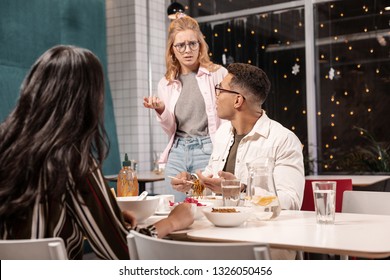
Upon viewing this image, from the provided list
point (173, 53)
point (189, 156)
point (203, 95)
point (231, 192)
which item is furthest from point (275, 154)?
point (173, 53)

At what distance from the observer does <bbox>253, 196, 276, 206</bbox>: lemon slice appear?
4.97 ft

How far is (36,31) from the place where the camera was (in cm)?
421

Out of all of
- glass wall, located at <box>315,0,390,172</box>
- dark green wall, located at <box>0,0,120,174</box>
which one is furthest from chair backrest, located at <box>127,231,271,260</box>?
glass wall, located at <box>315,0,390,172</box>

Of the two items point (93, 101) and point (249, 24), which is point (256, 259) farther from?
point (249, 24)

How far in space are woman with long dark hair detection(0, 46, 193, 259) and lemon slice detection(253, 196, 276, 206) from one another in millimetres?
505

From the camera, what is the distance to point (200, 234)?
1348 millimetres

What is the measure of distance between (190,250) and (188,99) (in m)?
1.96

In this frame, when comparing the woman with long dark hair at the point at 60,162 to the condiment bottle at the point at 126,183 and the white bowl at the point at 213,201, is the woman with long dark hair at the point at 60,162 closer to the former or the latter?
the white bowl at the point at 213,201

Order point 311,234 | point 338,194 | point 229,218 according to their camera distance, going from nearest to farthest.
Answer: point 311,234, point 229,218, point 338,194

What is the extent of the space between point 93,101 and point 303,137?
422cm

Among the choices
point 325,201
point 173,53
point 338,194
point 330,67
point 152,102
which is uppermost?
point 330,67

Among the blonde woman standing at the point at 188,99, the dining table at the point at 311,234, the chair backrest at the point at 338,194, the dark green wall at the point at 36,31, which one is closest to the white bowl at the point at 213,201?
the dining table at the point at 311,234

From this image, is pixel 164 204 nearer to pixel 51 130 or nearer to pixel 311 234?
pixel 311 234

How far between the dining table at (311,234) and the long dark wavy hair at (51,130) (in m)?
0.41
